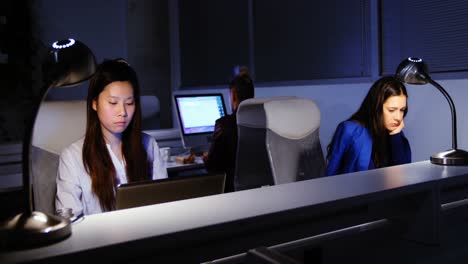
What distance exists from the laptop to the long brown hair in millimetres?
709

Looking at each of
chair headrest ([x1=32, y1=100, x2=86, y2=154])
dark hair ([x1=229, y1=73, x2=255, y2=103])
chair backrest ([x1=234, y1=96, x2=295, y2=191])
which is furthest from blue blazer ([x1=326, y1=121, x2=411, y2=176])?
chair headrest ([x1=32, y1=100, x2=86, y2=154])

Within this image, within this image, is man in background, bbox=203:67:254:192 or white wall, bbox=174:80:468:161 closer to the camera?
white wall, bbox=174:80:468:161

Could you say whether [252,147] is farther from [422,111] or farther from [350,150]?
[422,111]

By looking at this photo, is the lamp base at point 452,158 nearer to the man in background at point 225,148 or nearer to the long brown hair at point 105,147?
the long brown hair at point 105,147

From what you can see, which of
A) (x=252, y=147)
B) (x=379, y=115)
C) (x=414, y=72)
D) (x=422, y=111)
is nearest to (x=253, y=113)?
(x=252, y=147)

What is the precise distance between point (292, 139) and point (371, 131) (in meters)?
0.39

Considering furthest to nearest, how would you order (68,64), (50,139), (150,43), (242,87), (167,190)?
1. (150,43)
2. (242,87)
3. (50,139)
4. (167,190)
5. (68,64)

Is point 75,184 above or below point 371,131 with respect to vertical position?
below

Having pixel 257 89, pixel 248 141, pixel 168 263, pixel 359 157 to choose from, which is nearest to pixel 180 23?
pixel 257 89

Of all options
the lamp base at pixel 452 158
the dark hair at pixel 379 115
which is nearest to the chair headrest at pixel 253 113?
the dark hair at pixel 379 115

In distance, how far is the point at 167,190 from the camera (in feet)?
4.38

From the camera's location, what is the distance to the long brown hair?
78.5 inches

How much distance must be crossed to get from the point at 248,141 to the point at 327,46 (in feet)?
4.65

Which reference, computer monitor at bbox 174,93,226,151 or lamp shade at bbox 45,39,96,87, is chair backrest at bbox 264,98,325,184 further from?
lamp shade at bbox 45,39,96,87
